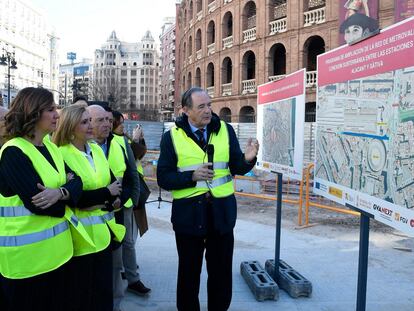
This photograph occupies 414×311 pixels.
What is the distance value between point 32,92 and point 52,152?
42cm

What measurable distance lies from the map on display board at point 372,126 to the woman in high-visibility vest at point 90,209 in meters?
1.83

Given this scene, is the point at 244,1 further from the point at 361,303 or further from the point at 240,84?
the point at 361,303

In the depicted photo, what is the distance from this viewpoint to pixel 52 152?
2.79 metres

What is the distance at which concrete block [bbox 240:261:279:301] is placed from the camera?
437cm

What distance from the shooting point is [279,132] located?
191 inches

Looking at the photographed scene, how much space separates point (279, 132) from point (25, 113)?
2994 millimetres

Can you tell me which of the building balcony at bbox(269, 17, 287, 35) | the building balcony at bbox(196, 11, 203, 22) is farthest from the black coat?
the building balcony at bbox(196, 11, 203, 22)

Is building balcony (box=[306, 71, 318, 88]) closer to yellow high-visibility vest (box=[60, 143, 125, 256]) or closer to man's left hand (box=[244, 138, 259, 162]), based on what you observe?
man's left hand (box=[244, 138, 259, 162])

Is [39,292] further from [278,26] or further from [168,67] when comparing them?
[168,67]

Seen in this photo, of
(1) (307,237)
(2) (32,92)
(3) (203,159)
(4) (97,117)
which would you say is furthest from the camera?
(1) (307,237)

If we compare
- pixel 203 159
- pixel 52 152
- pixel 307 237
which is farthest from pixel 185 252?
pixel 307 237

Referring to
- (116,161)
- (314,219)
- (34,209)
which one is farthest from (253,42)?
(34,209)

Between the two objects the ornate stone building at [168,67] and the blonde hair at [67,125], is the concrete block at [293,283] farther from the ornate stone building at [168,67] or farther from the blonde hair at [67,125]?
the ornate stone building at [168,67]

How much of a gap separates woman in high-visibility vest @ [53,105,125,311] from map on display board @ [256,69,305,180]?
2094 millimetres
